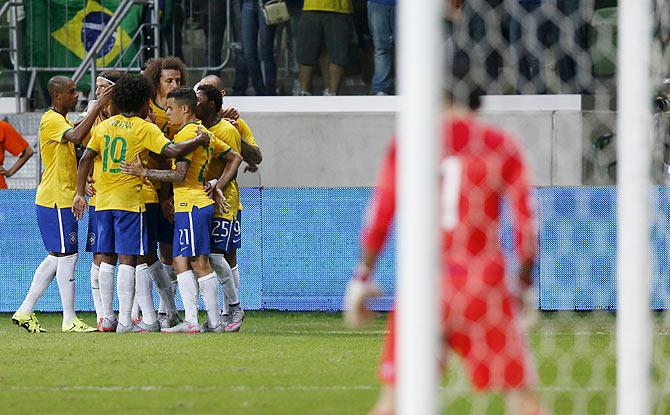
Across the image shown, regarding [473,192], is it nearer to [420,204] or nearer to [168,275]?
[420,204]

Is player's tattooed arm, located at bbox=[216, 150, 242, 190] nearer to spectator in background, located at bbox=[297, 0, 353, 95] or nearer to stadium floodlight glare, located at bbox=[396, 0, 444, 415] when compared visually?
spectator in background, located at bbox=[297, 0, 353, 95]

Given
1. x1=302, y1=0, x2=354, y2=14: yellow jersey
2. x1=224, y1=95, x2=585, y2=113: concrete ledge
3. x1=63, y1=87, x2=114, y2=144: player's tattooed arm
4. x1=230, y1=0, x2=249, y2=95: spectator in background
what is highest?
x1=302, y1=0, x2=354, y2=14: yellow jersey

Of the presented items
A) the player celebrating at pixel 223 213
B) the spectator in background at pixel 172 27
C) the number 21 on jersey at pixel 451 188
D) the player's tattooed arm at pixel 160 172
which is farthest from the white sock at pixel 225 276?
the number 21 on jersey at pixel 451 188

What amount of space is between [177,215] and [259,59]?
5816mm

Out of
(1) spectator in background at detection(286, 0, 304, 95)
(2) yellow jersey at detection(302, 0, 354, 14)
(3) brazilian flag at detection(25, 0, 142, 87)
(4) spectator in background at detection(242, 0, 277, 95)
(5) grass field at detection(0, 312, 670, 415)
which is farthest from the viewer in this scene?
(3) brazilian flag at detection(25, 0, 142, 87)

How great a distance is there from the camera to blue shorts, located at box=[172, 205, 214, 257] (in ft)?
34.2

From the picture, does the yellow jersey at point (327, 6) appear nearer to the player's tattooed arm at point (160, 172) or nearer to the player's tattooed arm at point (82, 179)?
the player's tattooed arm at point (82, 179)

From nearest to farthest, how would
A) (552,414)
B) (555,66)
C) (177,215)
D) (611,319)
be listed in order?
(552,414)
(177,215)
(611,319)
(555,66)

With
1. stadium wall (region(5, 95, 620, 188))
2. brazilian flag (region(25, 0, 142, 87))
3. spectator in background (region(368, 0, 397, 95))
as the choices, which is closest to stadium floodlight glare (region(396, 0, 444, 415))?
stadium wall (region(5, 95, 620, 188))

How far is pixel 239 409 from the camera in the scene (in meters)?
6.94

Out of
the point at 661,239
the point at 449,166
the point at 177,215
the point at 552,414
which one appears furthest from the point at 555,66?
the point at 449,166

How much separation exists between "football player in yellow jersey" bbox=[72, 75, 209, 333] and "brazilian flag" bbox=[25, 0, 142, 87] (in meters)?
6.31

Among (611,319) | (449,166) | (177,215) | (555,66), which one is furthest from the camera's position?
(555,66)

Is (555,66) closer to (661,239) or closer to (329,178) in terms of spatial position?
(329,178)
